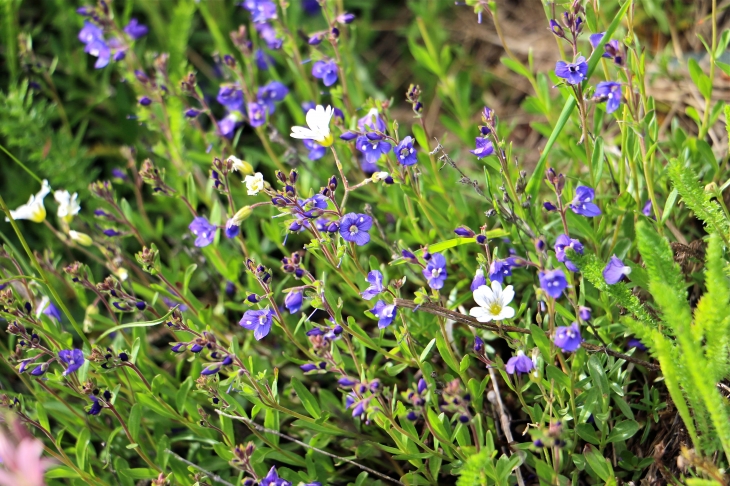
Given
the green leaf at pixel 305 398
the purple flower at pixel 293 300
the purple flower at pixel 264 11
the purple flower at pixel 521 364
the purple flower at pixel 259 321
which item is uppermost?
the purple flower at pixel 264 11

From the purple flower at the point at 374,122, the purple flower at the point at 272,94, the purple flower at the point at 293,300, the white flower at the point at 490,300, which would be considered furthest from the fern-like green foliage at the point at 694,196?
the purple flower at the point at 272,94

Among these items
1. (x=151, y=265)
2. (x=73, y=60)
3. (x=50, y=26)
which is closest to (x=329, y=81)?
(x=151, y=265)

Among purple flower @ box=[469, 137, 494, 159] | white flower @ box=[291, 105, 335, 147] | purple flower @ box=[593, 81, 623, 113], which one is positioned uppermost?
white flower @ box=[291, 105, 335, 147]

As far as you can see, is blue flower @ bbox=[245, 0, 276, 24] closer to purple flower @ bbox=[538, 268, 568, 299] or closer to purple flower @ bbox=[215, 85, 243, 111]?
purple flower @ bbox=[215, 85, 243, 111]

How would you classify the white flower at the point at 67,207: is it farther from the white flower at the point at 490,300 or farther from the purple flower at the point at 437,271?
the white flower at the point at 490,300

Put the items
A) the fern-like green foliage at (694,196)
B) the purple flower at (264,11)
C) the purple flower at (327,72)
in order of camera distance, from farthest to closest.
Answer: the purple flower at (264,11), the purple flower at (327,72), the fern-like green foliage at (694,196)

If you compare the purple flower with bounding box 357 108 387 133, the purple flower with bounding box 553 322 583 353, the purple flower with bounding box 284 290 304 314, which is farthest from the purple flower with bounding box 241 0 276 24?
the purple flower with bounding box 553 322 583 353
